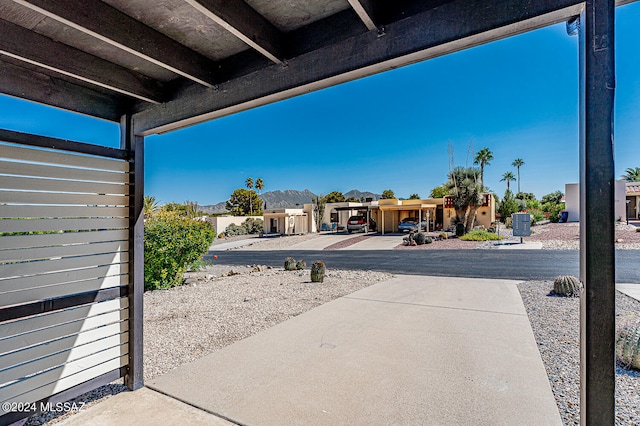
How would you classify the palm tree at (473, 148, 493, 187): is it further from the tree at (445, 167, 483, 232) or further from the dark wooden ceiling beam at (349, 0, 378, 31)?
the dark wooden ceiling beam at (349, 0, 378, 31)

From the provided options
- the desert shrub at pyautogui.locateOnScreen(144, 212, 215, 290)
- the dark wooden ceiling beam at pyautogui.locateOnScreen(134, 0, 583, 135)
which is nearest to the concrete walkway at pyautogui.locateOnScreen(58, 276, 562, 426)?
the dark wooden ceiling beam at pyautogui.locateOnScreen(134, 0, 583, 135)

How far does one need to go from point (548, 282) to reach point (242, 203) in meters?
43.8

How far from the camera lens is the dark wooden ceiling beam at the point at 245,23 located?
1.85 metres

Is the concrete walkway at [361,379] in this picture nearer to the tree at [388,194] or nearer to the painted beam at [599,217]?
the painted beam at [599,217]

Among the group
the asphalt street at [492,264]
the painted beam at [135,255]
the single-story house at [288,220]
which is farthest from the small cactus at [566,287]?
the single-story house at [288,220]

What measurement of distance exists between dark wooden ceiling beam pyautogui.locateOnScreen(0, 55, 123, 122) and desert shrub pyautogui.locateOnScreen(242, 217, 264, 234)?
1173 inches

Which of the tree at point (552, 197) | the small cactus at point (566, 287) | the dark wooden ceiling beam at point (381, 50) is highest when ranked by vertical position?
Answer: the tree at point (552, 197)

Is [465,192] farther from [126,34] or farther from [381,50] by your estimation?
[126,34]

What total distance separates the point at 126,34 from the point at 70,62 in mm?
687

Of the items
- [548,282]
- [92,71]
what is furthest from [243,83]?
[548,282]

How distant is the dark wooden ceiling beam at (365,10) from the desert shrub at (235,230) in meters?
30.1

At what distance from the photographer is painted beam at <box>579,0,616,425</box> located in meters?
1.53

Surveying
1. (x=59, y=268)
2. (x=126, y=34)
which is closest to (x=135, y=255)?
(x=59, y=268)

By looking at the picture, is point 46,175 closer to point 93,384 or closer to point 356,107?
point 93,384
